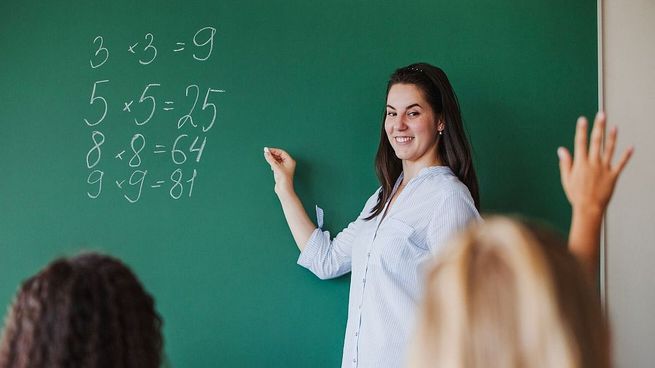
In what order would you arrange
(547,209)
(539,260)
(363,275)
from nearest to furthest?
(539,260), (363,275), (547,209)

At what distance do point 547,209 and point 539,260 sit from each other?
1871 mm

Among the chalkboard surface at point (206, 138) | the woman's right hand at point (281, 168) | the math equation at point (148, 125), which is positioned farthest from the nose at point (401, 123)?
the math equation at point (148, 125)

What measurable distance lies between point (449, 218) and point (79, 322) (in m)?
1.31

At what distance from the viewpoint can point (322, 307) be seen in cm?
240

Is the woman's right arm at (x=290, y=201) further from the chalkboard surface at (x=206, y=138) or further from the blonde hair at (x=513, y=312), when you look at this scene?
the blonde hair at (x=513, y=312)

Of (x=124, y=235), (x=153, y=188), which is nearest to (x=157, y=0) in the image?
(x=153, y=188)

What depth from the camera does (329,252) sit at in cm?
236

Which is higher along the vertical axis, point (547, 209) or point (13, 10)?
point (13, 10)

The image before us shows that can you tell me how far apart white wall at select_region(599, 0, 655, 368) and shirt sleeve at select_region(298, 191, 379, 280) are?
906mm

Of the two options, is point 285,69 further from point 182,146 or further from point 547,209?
point 547,209

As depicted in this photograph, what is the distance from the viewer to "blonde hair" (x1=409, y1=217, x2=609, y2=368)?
735 mm

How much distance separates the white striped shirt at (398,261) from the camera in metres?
2.12

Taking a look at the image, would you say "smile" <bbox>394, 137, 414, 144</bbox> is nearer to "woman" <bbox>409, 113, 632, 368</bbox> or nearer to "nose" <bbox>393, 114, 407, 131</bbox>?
"nose" <bbox>393, 114, 407, 131</bbox>

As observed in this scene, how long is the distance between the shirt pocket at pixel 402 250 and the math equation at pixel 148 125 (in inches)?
25.4
